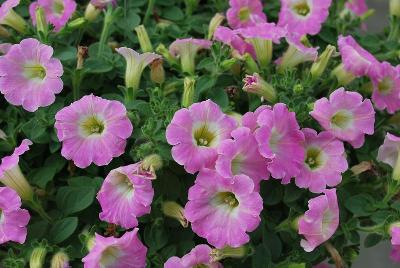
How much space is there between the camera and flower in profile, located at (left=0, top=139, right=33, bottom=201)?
0.93 m

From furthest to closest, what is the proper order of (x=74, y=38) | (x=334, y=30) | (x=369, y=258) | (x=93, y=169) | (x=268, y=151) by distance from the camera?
(x=369, y=258), (x=334, y=30), (x=74, y=38), (x=93, y=169), (x=268, y=151)

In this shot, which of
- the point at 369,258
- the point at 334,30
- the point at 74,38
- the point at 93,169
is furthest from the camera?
the point at 369,258

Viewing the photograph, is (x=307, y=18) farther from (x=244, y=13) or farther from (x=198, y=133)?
(x=198, y=133)

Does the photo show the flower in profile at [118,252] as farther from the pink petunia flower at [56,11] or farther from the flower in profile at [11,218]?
the pink petunia flower at [56,11]

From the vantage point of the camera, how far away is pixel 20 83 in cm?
100

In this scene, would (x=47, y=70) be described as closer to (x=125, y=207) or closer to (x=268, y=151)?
(x=125, y=207)

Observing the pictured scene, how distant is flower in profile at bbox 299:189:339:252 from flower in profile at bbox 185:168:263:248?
0.09 m

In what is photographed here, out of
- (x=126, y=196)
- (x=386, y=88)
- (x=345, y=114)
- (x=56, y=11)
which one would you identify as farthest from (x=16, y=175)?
(x=386, y=88)

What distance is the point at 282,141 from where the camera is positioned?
96cm

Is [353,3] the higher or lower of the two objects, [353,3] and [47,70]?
the lower

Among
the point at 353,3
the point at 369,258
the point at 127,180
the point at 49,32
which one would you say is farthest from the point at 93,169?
the point at 369,258

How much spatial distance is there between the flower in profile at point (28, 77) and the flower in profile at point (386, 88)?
55cm

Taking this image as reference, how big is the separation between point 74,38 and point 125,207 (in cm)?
43

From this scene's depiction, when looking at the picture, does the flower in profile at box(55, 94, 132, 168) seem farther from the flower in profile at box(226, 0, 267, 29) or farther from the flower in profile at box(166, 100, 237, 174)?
the flower in profile at box(226, 0, 267, 29)
